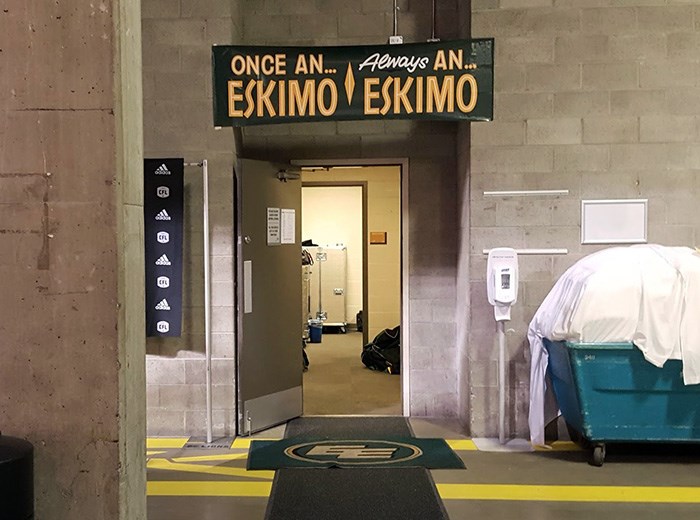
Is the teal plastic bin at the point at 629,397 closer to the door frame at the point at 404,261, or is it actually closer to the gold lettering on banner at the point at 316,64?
the door frame at the point at 404,261

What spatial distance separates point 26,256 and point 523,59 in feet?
13.7

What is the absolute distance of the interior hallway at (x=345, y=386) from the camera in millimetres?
6562

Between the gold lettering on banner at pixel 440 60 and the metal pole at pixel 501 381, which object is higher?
the gold lettering on banner at pixel 440 60

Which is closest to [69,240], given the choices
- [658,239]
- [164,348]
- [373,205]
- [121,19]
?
[121,19]

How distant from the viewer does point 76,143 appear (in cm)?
264

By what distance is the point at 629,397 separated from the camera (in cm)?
457

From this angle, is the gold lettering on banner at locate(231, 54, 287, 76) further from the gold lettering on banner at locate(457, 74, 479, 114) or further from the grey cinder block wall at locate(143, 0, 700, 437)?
the gold lettering on banner at locate(457, 74, 479, 114)

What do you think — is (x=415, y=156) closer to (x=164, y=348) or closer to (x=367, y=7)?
(x=367, y=7)

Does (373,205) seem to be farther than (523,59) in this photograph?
Yes

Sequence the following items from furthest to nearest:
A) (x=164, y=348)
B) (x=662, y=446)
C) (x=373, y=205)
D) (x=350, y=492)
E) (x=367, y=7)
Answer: (x=373, y=205)
(x=367, y=7)
(x=164, y=348)
(x=662, y=446)
(x=350, y=492)

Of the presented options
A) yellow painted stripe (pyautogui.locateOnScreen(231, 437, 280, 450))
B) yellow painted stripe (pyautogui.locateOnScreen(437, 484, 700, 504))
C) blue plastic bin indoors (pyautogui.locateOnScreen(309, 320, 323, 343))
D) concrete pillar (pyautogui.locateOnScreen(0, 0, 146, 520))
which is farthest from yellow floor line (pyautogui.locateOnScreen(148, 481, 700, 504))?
blue plastic bin indoors (pyautogui.locateOnScreen(309, 320, 323, 343))

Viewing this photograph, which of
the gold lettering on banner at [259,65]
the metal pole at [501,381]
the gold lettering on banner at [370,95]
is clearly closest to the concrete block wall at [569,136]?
the metal pole at [501,381]

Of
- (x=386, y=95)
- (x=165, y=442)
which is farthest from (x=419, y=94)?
(x=165, y=442)

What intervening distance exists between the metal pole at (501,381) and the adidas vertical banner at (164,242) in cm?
258
